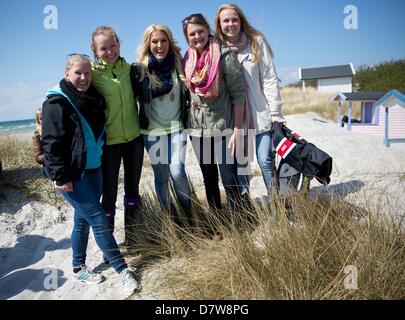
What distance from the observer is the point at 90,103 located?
8.38ft

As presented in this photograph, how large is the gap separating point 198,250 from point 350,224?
3.99ft

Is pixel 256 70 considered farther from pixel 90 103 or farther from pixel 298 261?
pixel 298 261

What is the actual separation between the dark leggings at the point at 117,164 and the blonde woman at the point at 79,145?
6.8 inches

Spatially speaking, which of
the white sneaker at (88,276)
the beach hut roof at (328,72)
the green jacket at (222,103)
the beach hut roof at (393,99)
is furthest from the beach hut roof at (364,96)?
the beach hut roof at (328,72)

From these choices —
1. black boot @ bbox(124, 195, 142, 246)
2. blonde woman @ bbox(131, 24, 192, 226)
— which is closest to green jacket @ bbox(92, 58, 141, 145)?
blonde woman @ bbox(131, 24, 192, 226)

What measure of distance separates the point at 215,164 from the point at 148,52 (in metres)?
1.21

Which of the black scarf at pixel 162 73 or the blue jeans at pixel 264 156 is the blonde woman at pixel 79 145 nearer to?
the black scarf at pixel 162 73

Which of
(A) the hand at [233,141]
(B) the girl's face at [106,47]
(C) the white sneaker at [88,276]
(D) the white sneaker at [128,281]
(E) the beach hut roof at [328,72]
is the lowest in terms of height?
(C) the white sneaker at [88,276]

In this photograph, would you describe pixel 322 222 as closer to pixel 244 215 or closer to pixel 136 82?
pixel 244 215

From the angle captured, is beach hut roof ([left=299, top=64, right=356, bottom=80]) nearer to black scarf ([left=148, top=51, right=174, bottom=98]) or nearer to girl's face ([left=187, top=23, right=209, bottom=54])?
girl's face ([left=187, top=23, right=209, bottom=54])

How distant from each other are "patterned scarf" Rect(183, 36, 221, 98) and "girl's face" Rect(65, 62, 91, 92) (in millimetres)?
849

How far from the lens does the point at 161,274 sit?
8.82ft

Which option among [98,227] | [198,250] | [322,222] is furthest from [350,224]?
[98,227]

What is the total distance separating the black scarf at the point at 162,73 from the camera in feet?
9.45
